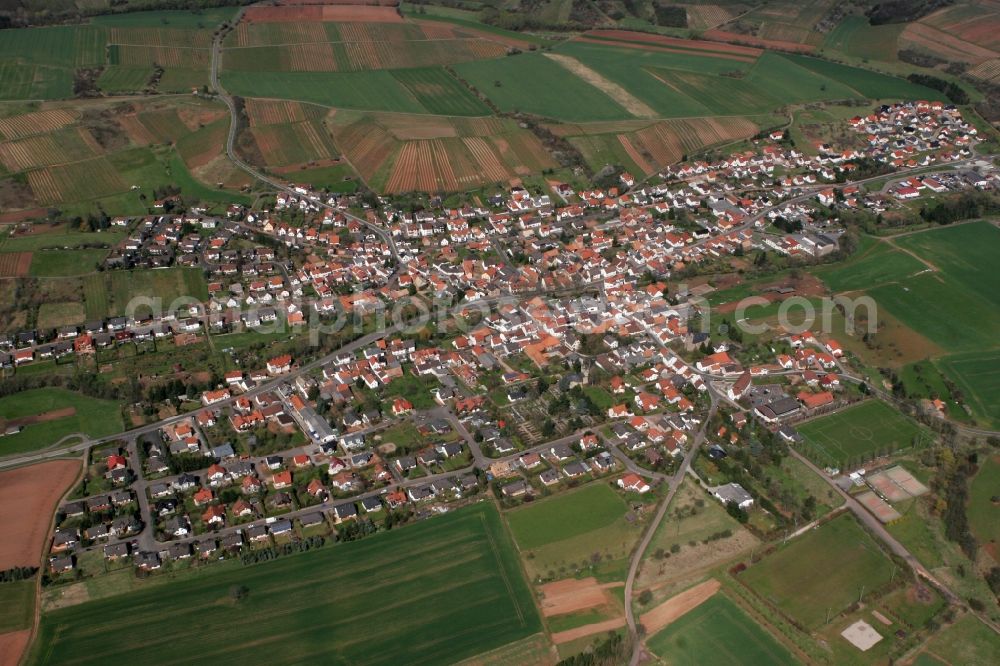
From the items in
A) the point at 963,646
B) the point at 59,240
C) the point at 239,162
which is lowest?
the point at 963,646

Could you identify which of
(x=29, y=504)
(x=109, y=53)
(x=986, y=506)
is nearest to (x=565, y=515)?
(x=986, y=506)

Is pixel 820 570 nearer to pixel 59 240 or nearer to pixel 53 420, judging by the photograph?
pixel 53 420

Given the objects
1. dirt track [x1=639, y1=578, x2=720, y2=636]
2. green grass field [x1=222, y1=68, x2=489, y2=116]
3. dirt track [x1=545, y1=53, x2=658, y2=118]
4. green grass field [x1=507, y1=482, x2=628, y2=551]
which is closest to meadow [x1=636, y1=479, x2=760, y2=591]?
dirt track [x1=639, y1=578, x2=720, y2=636]

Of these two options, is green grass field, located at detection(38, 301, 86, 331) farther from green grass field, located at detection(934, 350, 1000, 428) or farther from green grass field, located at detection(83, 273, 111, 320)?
green grass field, located at detection(934, 350, 1000, 428)

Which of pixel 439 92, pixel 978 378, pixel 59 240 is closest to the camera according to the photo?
pixel 978 378

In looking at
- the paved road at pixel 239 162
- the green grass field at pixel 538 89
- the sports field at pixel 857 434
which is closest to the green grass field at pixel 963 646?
the sports field at pixel 857 434

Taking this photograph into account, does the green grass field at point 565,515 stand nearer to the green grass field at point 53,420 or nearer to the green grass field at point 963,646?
the green grass field at point 963,646
